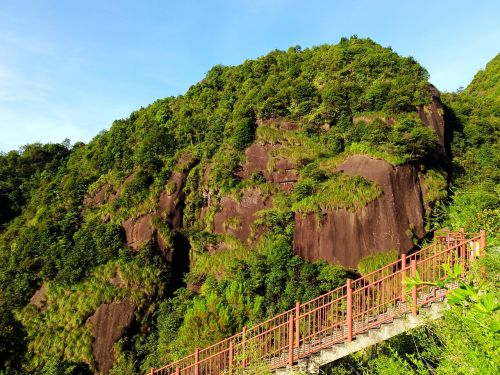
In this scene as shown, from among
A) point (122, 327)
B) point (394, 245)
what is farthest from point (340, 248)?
point (122, 327)

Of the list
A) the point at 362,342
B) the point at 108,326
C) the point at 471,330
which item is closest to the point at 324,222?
the point at 362,342

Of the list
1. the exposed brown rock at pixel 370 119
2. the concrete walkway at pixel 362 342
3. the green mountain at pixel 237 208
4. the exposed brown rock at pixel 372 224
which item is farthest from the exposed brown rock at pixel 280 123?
the concrete walkway at pixel 362 342

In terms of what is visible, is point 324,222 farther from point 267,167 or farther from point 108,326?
point 108,326

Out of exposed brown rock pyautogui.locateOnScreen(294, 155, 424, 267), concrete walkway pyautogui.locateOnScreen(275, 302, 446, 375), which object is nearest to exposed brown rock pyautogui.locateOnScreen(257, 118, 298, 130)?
exposed brown rock pyautogui.locateOnScreen(294, 155, 424, 267)

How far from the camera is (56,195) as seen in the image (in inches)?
968

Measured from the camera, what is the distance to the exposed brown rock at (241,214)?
18.9m

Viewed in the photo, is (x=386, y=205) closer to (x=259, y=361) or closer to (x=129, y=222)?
(x=259, y=361)

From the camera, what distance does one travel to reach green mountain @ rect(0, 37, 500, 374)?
51.4 feet

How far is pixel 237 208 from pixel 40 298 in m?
10.3

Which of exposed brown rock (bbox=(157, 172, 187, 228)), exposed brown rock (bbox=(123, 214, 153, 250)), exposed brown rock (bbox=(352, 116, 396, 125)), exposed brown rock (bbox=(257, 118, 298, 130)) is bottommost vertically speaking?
exposed brown rock (bbox=(123, 214, 153, 250))

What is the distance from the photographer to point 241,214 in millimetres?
19359

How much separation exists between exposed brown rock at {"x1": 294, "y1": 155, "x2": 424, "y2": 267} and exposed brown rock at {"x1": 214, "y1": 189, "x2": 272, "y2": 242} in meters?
2.57

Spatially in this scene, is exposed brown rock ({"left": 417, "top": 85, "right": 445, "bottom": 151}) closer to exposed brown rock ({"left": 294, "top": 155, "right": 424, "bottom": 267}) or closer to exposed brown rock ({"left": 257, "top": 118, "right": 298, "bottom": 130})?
exposed brown rock ({"left": 294, "top": 155, "right": 424, "bottom": 267})

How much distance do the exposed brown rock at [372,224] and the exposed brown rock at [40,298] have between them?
473 inches
